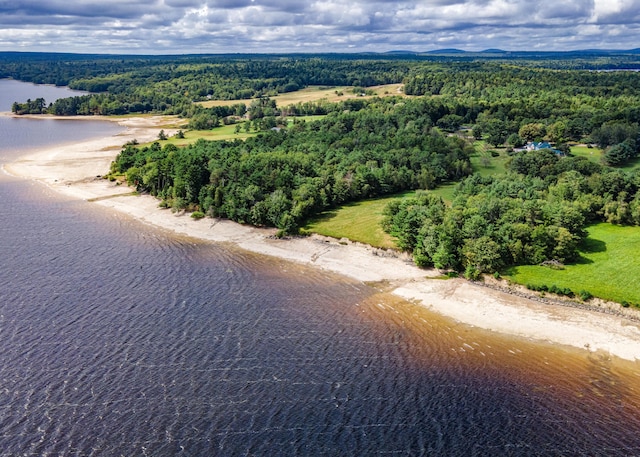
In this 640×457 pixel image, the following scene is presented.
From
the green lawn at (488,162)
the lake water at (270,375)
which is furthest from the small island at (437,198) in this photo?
the lake water at (270,375)

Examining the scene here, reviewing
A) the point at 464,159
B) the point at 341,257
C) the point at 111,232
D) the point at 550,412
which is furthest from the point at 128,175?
the point at 550,412

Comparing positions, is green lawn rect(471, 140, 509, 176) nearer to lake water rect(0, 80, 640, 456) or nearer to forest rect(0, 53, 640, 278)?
forest rect(0, 53, 640, 278)

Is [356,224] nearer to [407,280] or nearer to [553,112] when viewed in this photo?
→ [407,280]

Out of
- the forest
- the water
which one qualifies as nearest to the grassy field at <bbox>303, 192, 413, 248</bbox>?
the forest

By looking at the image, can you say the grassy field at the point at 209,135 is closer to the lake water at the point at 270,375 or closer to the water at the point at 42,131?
the water at the point at 42,131

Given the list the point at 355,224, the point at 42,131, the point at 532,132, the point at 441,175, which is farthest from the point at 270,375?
the point at 42,131

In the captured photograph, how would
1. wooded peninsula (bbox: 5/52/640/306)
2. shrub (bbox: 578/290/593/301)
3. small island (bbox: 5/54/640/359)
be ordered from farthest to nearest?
wooded peninsula (bbox: 5/52/640/306) < small island (bbox: 5/54/640/359) < shrub (bbox: 578/290/593/301)

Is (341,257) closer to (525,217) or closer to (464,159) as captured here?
(525,217)

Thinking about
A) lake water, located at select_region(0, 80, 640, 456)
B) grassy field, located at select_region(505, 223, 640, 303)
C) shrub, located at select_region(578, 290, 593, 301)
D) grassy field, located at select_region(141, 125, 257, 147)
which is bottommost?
lake water, located at select_region(0, 80, 640, 456)
